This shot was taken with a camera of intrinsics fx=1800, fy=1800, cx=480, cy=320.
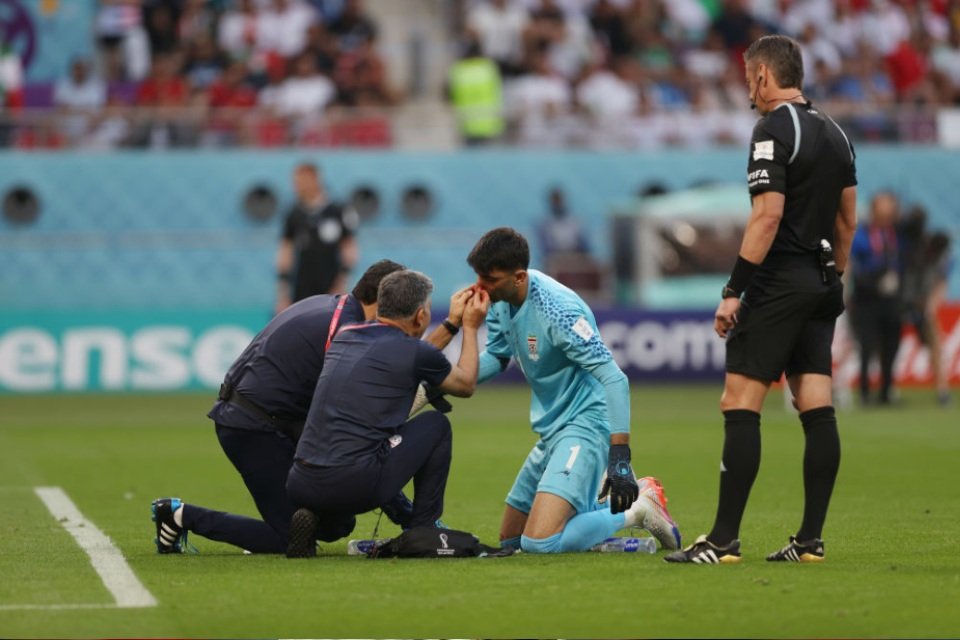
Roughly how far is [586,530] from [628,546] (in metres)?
0.28

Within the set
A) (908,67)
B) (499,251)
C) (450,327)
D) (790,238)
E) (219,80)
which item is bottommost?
(450,327)

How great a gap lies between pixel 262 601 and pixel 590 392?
260 cm

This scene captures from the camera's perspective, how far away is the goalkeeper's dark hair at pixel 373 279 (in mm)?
8727

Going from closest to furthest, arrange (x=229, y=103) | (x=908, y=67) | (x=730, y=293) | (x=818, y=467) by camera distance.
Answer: (x=730, y=293) → (x=818, y=467) → (x=229, y=103) → (x=908, y=67)

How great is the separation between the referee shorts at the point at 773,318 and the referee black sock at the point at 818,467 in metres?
0.34

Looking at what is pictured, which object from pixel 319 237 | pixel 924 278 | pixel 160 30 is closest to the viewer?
pixel 319 237

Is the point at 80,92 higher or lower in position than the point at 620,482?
higher

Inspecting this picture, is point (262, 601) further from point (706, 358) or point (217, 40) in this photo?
point (217, 40)

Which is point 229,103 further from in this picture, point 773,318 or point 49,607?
point 49,607

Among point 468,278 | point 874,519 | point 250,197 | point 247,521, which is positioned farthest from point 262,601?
point 250,197

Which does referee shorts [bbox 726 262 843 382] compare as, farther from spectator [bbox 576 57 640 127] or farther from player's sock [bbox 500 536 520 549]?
spectator [bbox 576 57 640 127]

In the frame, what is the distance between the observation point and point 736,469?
823 centimetres

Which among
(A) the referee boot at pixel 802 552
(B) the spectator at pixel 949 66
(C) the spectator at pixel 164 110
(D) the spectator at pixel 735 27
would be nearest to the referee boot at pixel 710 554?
(A) the referee boot at pixel 802 552

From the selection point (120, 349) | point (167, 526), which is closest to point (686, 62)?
point (120, 349)
